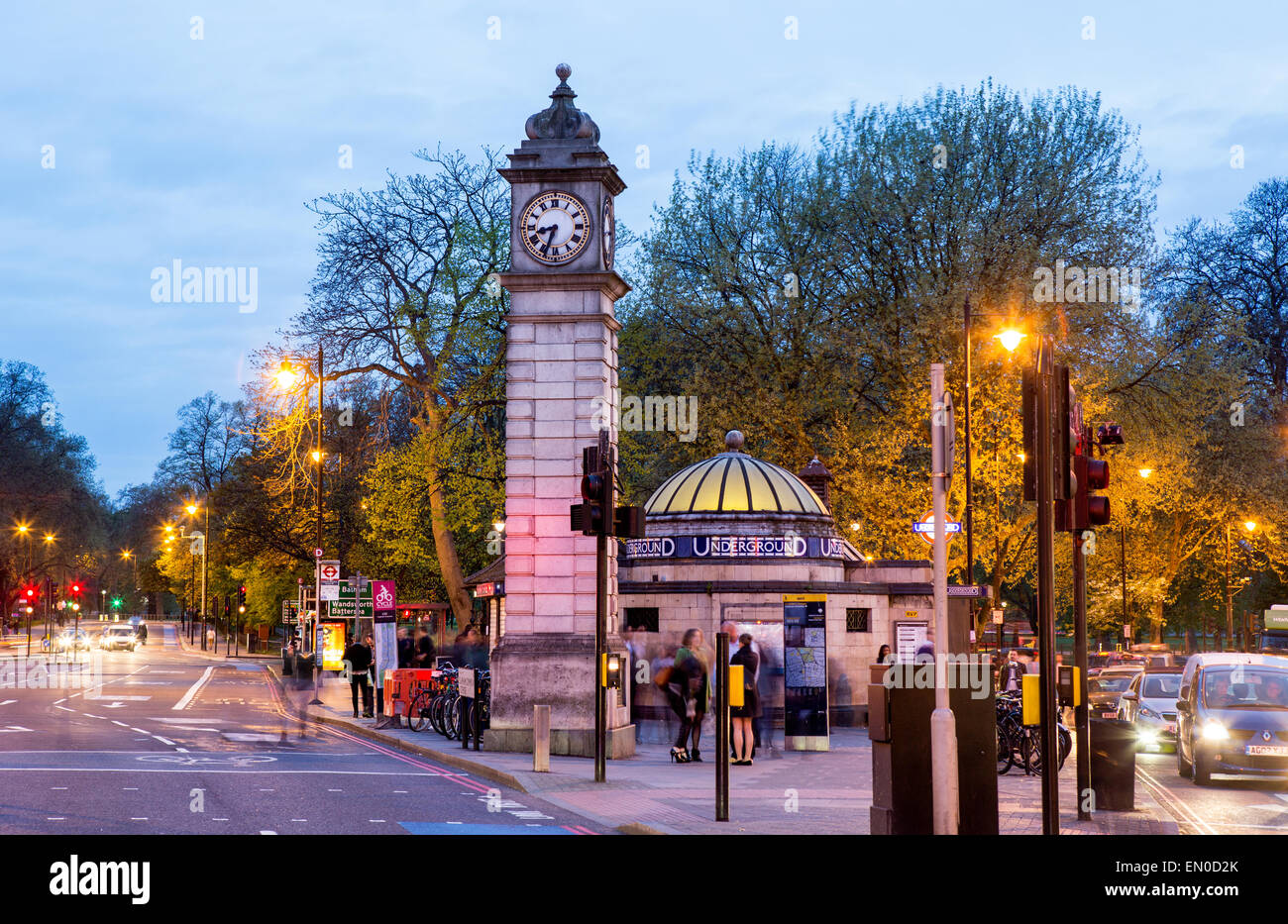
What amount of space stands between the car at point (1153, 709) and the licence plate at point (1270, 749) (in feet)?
22.0

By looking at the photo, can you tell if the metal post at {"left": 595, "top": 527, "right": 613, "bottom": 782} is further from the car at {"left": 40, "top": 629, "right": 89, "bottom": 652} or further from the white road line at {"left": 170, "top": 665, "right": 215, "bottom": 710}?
the car at {"left": 40, "top": 629, "right": 89, "bottom": 652}

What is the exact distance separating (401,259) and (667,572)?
60.9 ft

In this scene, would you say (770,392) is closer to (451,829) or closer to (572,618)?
(572,618)

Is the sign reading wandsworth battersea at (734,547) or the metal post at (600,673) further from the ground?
the sign reading wandsworth battersea at (734,547)

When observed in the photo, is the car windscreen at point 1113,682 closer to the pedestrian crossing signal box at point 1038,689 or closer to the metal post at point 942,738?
the pedestrian crossing signal box at point 1038,689

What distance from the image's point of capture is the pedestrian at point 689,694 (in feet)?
65.7

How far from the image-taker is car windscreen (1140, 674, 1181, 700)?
2770 cm

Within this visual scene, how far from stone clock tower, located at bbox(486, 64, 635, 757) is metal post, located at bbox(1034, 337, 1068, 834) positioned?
10269 millimetres

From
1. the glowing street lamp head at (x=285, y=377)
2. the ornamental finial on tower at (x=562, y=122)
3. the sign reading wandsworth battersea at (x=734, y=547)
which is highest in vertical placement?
the ornamental finial on tower at (x=562, y=122)

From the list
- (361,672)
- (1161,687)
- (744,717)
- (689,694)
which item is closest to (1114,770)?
(744,717)

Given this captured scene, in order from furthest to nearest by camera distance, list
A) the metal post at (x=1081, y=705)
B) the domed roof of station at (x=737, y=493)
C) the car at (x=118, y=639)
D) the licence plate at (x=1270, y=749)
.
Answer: the car at (x=118, y=639), the domed roof of station at (x=737, y=493), the licence plate at (x=1270, y=749), the metal post at (x=1081, y=705)

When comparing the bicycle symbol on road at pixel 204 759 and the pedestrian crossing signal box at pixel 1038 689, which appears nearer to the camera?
the pedestrian crossing signal box at pixel 1038 689

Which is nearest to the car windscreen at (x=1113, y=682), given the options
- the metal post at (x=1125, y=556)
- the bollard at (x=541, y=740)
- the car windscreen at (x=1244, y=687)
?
the metal post at (x=1125, y=556)

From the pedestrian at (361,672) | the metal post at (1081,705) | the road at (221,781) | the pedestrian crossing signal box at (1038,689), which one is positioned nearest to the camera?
the pedestrian crossing signal box at (1038,689)
